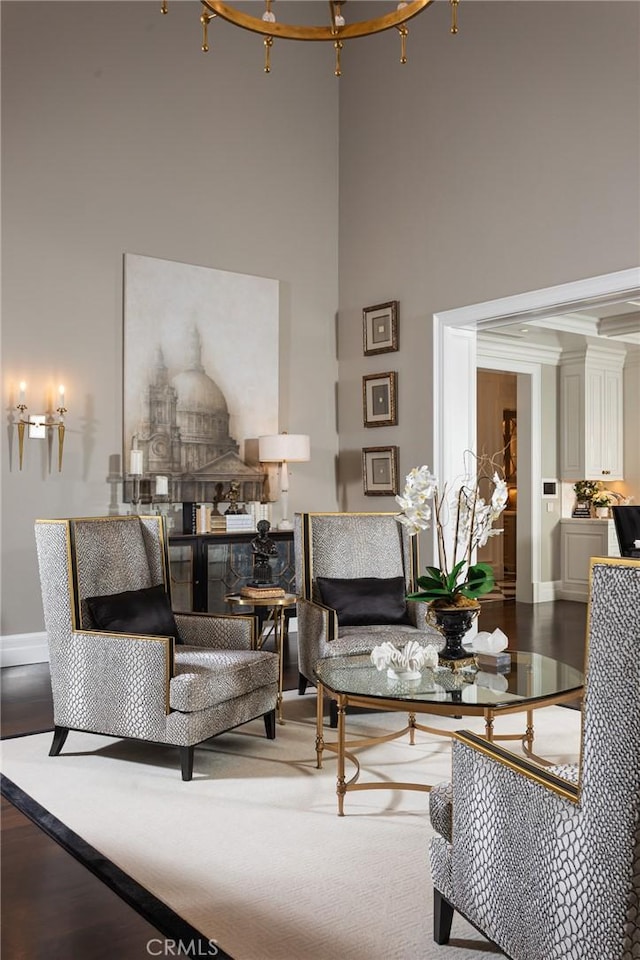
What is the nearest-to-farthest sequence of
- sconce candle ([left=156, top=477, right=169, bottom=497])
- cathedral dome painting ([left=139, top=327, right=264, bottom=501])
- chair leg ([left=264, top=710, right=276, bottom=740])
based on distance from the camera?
chair leg ([left=264, top=710, right=276, bottom=740]) → sconce candle ([left=156, top=477, right=169, bottom=497]) → cathedral dome painting ([left=139, top=327, right=264, bottom=501])

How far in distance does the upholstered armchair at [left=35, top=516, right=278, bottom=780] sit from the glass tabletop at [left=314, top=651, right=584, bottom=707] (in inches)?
18.2

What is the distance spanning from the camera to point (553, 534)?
9.03m

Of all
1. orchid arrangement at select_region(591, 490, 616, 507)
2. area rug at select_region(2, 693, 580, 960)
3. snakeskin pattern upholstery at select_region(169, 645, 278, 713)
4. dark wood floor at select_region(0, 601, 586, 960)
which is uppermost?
orchid arrangement at select_region(591, 490, 616, 507)

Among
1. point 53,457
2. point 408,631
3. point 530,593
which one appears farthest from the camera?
point 530,593

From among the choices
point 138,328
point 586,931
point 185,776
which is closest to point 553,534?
point 138,328

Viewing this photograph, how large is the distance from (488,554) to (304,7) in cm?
656

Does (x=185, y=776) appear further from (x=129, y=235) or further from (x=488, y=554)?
(x=488, y=554)

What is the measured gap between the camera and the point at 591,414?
888cm

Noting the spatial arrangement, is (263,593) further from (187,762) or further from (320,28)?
(320,28)

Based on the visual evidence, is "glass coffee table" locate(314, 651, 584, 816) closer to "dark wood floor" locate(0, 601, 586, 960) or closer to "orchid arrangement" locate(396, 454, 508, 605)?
"orchid arrangement" locate(396, 454, 508, 605)

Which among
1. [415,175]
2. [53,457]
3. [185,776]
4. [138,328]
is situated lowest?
[185,776]

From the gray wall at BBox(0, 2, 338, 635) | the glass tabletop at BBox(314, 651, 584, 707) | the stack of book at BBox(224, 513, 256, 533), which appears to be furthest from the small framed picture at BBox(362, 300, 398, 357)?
the glass tabletop at BBox(314, 651, 584, 707)

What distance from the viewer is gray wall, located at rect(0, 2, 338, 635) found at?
18.2ft

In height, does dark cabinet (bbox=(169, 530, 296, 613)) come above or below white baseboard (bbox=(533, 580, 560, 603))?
above
